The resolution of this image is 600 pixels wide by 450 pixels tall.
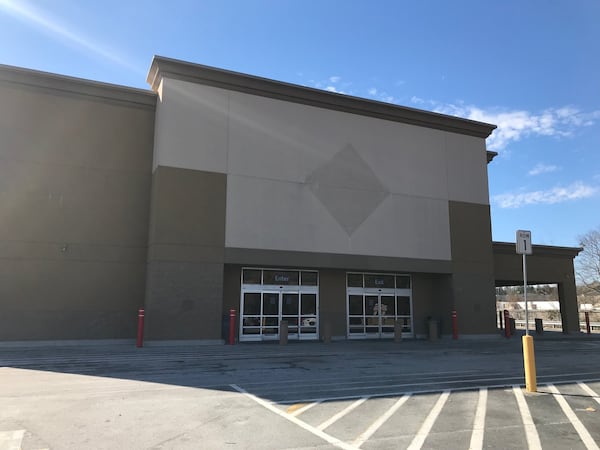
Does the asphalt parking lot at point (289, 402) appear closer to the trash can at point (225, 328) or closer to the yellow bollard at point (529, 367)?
the yellow bollard at point (529, 367)

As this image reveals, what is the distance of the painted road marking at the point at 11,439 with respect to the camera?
555cm

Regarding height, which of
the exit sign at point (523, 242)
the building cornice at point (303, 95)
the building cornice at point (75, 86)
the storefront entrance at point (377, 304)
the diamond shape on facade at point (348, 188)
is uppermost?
the building cornice at point (303, 95)

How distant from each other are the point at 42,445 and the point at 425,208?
66.2 ft

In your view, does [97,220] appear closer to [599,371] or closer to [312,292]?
[312,292]

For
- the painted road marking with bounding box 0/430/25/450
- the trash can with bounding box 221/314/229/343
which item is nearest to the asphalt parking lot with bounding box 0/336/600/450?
the painted road marking with bounding box 0/430/25/450

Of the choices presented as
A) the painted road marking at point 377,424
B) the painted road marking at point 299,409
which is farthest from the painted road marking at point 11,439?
the painted road marking at point 377,424

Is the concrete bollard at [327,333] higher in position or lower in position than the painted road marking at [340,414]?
higher

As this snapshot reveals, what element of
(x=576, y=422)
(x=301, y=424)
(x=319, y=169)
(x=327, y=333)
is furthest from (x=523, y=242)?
(x=319, y=169)

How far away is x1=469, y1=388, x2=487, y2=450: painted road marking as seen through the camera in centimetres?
580

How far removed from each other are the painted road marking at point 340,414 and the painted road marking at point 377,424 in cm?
56

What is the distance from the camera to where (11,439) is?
5.86 metres

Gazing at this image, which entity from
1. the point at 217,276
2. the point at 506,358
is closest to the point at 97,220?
the point at 217,276

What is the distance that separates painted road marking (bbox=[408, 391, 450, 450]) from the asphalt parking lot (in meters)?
0.02

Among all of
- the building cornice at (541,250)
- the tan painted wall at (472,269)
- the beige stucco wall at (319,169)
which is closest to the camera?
the beige stucco wall at (319,169)
